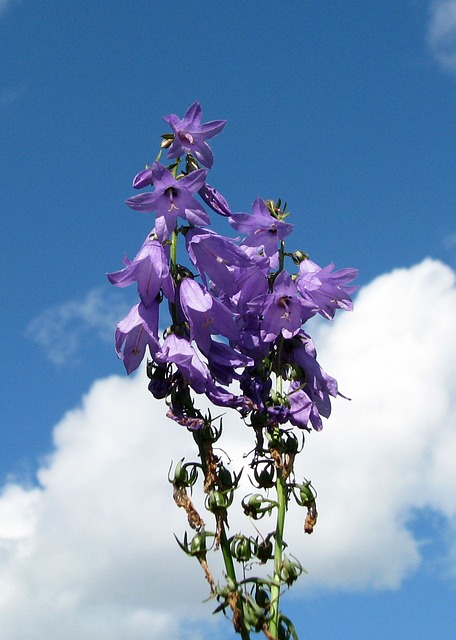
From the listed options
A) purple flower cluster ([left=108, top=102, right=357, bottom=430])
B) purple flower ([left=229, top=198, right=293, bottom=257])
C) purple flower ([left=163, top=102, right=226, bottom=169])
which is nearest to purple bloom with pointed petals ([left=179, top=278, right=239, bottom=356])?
purple flower cluster ([left=108, top=102, right=357, bottom=430])

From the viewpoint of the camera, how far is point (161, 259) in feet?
17.8

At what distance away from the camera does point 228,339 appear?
18.6 ft

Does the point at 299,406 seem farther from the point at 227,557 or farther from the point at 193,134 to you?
the point at 193,134

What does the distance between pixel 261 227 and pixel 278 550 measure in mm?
2057

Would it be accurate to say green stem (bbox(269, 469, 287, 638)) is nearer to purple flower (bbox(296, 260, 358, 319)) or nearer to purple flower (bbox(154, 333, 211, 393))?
purple flower (bbox(154, 333, 211, 393))

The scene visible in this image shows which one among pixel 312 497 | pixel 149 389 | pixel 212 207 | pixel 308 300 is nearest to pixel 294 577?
pixel 312 497

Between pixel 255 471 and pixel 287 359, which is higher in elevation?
pixel 287 359

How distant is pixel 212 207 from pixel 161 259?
595mm

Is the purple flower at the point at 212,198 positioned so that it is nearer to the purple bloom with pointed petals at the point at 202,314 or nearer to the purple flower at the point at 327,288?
the purple bloom with pointed petals at the point at 202,314

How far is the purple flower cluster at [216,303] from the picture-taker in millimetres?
5359

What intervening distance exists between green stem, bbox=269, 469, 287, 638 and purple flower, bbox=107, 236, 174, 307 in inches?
51.8

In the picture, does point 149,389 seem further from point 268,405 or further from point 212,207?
point 212,207

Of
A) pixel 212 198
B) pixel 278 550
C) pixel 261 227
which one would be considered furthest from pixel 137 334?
pixel 278 550

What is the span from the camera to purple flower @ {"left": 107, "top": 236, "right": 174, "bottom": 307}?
541cm
